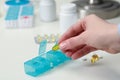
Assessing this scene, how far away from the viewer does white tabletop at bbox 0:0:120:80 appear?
21.6 inches

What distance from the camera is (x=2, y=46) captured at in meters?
0.68

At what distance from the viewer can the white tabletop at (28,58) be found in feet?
1.80

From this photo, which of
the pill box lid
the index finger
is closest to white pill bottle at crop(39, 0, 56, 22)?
the pill box lid

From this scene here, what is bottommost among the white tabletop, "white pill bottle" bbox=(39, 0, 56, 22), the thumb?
the white tabletop

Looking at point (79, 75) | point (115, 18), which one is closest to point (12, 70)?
point (79, 75)

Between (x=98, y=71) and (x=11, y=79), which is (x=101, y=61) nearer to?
(x=98, y=71)

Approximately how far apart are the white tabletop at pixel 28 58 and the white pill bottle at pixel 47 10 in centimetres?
9

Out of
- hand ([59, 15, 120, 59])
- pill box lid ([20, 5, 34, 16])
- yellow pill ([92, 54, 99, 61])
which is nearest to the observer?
hand ([59, 15, 120, 59])

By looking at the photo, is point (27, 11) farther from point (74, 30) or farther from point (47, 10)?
point (74, 30)

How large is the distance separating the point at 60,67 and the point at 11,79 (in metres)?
0.11

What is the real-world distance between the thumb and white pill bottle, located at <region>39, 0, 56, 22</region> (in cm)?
25

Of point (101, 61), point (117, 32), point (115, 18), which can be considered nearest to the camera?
point (117, 32)

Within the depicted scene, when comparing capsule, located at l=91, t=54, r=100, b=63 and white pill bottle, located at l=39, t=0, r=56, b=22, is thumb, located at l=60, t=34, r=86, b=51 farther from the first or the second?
white pill bottle, located at l=39, t=0, r=56, b=22

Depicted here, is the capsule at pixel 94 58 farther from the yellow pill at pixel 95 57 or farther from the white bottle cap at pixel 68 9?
the white bottle cap at pixel 68 9
